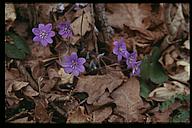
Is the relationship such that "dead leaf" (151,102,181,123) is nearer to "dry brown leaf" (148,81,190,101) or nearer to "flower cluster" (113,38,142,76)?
"dry brown leaf" (148,81,190,101)

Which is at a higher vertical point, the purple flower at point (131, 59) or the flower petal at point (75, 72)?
the purple flower at point (131, 59)

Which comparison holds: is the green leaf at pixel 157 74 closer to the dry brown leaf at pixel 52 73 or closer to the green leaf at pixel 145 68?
the green leaf at pixel 145 68

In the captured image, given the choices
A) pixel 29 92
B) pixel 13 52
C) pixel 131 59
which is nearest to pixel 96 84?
pixel 131 59

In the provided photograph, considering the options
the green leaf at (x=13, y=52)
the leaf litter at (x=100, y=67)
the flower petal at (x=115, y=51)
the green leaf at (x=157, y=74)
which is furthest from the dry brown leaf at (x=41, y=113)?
the green leaf at (x=157, y=74)

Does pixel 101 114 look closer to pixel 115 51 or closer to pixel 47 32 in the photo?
pixel 115 51

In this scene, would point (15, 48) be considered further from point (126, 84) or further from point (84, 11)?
point (126, 84)

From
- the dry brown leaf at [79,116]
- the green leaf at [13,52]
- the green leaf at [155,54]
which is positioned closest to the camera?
the dry brown leaf at [79,116]
